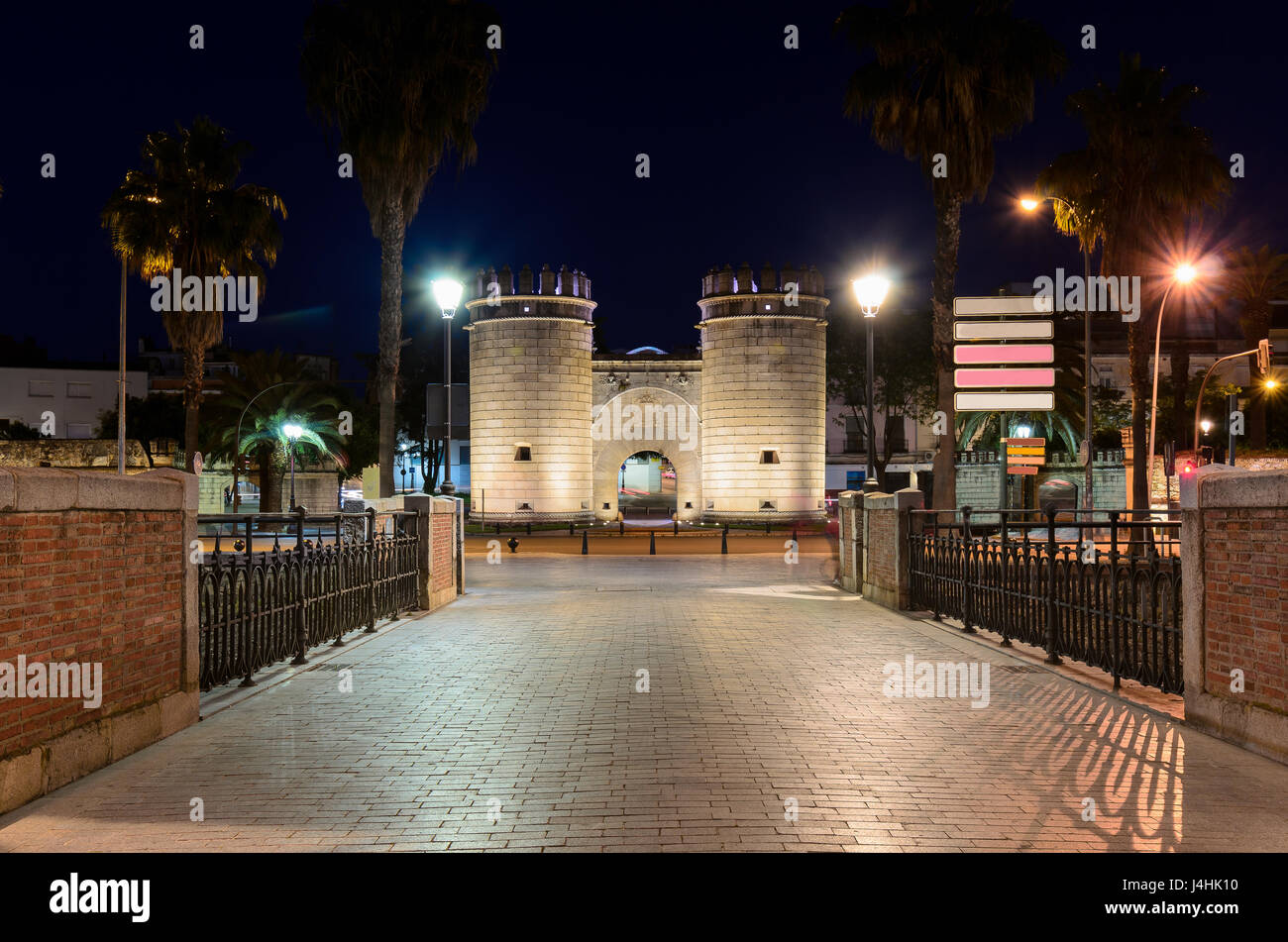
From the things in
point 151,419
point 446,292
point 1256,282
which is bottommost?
point 446,292

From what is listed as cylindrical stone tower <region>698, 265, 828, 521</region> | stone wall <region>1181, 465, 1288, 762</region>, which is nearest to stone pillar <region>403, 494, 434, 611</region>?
stone wall <region>1181, 465, 1288, 762</region>

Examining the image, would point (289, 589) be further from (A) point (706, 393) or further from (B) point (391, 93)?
(A) point (706, 393)

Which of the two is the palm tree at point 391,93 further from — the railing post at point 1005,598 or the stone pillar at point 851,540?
the railing post at point 1005,598

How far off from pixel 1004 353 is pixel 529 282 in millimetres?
28393

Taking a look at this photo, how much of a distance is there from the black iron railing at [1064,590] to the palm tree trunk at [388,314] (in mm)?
11264

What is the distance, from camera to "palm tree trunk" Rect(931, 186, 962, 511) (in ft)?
69.5

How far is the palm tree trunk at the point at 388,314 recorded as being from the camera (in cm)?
2169

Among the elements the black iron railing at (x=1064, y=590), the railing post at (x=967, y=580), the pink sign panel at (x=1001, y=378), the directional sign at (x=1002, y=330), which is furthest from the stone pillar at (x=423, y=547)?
the pink sign panel at (x=1001, y=378)

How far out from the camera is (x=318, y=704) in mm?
8719

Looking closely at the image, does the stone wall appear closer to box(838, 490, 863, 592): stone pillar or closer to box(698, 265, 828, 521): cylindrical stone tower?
box(838, 490, 863, 592): stone pillar

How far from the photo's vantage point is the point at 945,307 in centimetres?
2123

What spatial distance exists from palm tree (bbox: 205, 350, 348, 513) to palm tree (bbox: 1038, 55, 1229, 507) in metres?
29.2

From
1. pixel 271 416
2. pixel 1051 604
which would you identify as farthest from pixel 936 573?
pixel 271 416
